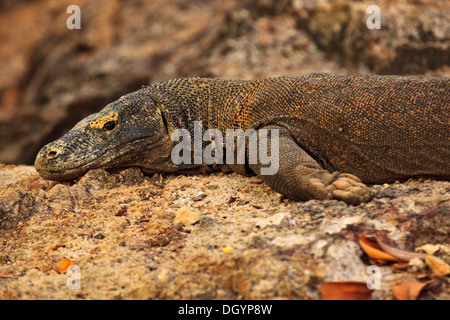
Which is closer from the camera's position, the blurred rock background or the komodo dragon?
the komodo dragon

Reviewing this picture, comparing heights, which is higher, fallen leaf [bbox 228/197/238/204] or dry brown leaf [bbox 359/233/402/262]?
fallen leaf [bbox 228/197/238/204]

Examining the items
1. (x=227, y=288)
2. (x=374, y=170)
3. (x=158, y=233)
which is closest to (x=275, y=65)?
(x=374, y=170)

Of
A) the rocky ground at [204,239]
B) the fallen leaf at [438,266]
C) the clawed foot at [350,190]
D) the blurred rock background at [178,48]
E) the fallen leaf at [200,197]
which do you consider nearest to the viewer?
the fallen leaf at [438,266]

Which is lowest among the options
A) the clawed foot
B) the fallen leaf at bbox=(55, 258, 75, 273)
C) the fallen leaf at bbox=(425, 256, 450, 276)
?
the fallen leaf at bbox=(55, 258, 75, 273)

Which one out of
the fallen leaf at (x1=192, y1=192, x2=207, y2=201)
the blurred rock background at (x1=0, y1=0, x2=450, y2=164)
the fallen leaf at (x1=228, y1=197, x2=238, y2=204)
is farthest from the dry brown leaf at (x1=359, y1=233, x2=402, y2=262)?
the blurred rock background at (x1=0, y1=0, x2=450, y2=164)

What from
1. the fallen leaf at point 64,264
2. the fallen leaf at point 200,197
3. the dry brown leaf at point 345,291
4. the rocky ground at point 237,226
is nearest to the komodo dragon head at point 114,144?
the rocky ground at point 237,226

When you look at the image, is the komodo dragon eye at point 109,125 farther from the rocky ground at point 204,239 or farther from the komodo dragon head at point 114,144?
the rocky ground at point 204,239

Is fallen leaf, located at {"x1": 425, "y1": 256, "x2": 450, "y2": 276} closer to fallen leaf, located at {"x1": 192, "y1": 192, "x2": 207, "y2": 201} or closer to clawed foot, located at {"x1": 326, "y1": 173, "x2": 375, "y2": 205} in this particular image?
clawed foot, located at {"x1": 326, "y1": 173, "x2": 375, "y2": 205}

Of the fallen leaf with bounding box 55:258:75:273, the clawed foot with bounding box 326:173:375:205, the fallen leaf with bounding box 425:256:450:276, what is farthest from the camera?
the clawed foot with bounding box 326:173:375:205

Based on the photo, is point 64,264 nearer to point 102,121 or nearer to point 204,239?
point 204,239
